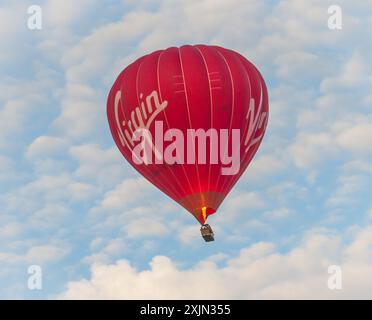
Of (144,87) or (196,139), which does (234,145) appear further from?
(144,87)

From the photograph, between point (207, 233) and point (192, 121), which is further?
point (192, 121)

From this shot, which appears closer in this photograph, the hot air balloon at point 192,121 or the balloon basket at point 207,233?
the balloon basket at point 207,233

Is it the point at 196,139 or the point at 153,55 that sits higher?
the point at 153,55

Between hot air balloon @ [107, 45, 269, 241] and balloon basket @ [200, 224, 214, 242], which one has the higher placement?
hot air balloon @ [107, 45, 269, 241]

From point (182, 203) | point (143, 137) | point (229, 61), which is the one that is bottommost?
point (182, 203)

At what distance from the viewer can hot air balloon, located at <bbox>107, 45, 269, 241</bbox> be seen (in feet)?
151

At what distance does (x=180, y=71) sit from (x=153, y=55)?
1.99 metres

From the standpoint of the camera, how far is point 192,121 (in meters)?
45.9

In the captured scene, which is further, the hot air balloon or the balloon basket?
the hot air balloon

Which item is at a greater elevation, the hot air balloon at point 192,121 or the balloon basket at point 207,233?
the hot air balloon at point 192,121

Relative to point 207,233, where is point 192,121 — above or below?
above

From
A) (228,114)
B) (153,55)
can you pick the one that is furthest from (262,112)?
(153,55)

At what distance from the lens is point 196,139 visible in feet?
151

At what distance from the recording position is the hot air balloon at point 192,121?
45.9 meters
